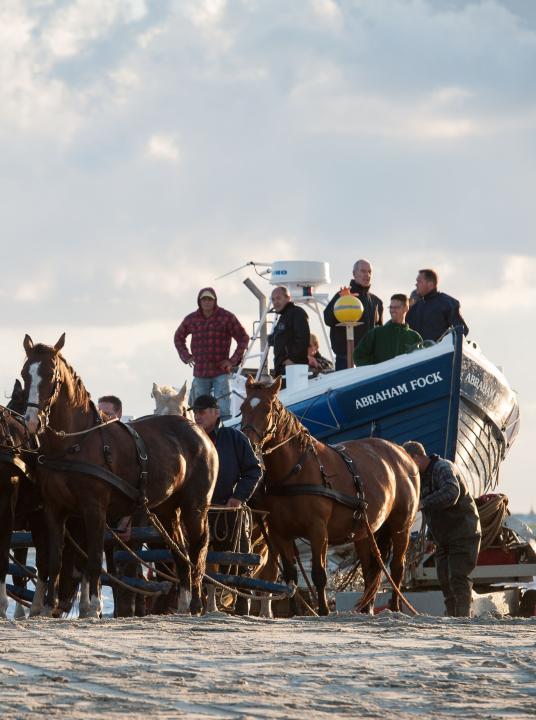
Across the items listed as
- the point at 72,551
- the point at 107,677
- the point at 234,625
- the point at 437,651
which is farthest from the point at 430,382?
the point at 107,677

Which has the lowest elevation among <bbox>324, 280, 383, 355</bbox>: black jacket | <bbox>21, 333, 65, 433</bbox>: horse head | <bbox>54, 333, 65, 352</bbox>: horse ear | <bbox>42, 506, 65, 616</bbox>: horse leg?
<bbox>42, 506, 65, 616</bbox>: horse leg

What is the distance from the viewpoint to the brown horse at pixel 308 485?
475 inches

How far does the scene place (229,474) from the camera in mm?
12406

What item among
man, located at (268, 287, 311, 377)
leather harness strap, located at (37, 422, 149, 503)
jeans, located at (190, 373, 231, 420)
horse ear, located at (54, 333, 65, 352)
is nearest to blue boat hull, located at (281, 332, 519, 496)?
man, located at (268, 287, 311, 377)

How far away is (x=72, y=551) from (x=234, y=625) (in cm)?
231

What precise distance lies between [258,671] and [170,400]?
869 centimetres

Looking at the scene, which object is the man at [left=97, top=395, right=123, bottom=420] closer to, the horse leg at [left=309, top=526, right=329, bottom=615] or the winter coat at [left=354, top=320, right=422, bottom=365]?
the horse leg at [left=309, top=526, right=329, bottom=615]

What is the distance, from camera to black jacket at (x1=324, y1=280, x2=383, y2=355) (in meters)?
17.6

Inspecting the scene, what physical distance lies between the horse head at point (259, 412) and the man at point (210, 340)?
4373 millimetres

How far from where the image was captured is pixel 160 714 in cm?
541

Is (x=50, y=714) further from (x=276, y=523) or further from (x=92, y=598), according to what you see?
(x=276, y=523)

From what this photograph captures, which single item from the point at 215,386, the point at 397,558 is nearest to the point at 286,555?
the point at 397,558

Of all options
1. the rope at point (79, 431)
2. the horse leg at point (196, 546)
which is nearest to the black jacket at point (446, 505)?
the horse leg at point (196, 546)

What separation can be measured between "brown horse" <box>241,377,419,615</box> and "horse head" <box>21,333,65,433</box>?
2.14m
